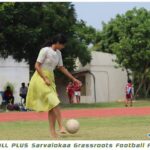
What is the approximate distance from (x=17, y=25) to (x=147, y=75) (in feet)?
73.9

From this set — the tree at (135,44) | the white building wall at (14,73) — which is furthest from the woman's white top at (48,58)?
the tree at (135,44)

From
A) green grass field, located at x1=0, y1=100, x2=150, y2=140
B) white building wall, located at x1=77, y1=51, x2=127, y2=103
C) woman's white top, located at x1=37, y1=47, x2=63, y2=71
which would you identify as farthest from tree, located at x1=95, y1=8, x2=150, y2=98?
woman's white top, located at x1=37, y1=47, x2=63, y2=71

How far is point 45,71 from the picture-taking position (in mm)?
10648

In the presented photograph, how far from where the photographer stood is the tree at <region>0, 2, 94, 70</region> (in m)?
31.8

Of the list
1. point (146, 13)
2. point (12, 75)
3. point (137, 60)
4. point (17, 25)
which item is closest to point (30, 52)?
point (17, 25)

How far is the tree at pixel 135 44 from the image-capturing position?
50688 mm

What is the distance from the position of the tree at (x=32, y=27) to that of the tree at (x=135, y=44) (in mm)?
14258

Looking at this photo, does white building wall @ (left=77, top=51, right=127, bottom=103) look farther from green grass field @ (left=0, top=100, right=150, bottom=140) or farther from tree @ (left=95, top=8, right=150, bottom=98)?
green grass field @ (left=0, top=100, right=150, bottom=140)

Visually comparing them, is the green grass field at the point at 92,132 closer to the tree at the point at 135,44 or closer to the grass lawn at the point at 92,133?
the grass lawn at the point at 92,133

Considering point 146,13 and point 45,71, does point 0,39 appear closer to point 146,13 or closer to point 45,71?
point 45,71

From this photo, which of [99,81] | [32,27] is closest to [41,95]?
[32,27]

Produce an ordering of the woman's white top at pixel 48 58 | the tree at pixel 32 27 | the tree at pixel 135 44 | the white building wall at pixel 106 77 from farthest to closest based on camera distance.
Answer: the white building wall at pixel 106 77, the tree at pixel 135 44, the tree at pixel 32 27, the woman's white top at pixel 48 58

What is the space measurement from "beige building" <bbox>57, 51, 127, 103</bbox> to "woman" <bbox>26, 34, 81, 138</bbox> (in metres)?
40.5

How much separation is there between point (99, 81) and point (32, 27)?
2037cm
